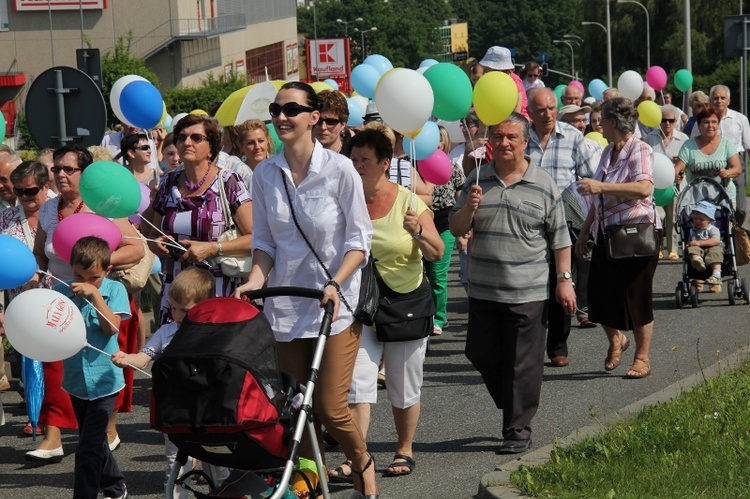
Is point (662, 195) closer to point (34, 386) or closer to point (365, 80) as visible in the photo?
point (365, 80)

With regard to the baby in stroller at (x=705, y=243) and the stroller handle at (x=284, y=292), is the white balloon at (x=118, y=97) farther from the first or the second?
the stroller handle at (x=284, y=292)

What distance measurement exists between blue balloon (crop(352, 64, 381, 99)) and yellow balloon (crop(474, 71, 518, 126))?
7.41 meters

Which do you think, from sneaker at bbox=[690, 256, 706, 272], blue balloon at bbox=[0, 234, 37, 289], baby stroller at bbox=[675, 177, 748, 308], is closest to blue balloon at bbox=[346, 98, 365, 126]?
baby stroller at bbox=[675, 177, 748, 308]

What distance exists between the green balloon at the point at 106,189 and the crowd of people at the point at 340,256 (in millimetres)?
175

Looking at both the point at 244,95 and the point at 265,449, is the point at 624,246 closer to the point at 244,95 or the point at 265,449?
the point at 244,95

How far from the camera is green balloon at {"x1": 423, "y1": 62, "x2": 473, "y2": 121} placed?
9.25m

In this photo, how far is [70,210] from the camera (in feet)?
26.4

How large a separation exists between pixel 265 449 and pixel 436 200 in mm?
7099

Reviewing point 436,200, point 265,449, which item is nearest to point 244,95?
point 436,200

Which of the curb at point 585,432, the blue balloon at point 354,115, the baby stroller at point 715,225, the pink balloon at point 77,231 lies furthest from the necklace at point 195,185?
the blue balloon at point 354,115

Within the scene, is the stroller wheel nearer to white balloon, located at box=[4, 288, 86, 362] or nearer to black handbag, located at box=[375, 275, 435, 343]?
black handbag, located at box=[375, 275, 435, 343]

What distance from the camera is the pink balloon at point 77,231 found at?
7.48 meters

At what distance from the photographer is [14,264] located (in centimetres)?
721

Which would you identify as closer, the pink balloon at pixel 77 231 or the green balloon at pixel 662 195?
the pink balloon at pixel 77 231
